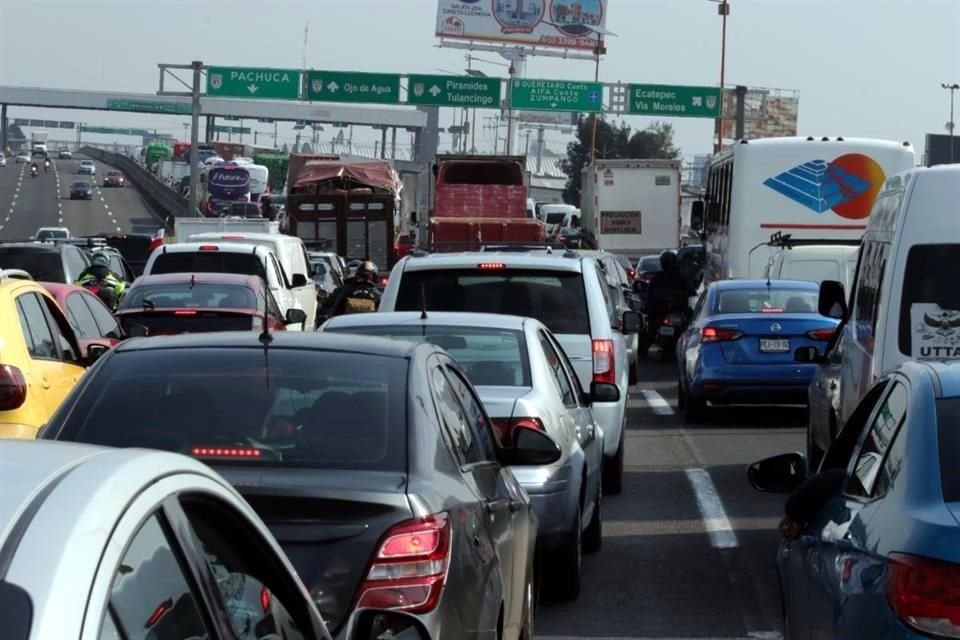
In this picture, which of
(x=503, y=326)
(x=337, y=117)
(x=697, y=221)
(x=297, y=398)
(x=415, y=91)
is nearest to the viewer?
(x=297, y=398)

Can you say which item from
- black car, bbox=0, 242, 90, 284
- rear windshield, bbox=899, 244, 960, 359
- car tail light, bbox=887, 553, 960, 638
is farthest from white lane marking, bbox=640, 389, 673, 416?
car tail light, bbox=887, 553, 960, 638

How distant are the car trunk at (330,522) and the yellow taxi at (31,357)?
176 inches

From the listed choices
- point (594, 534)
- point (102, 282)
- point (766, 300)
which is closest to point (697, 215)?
point (766, 300)

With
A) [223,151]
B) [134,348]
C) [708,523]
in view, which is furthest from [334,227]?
[223,151]

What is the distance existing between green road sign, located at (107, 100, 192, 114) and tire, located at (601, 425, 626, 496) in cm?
9952

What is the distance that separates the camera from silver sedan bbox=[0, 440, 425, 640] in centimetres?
217

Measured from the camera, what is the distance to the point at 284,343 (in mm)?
6137

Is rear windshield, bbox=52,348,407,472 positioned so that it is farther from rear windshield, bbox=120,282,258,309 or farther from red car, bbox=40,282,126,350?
rear windshield, bbox=120,282,258,309

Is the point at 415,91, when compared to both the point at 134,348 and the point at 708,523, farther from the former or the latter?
the point at 134,348

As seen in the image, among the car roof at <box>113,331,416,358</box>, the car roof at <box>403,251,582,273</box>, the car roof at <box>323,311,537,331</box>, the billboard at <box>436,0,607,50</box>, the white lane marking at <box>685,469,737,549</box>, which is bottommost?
the white lane marking at <box>685,469,737,549</box>

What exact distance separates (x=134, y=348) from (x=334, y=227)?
34.6 metres

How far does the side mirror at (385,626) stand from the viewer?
142 inches

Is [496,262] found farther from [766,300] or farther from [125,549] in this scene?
[125,549]

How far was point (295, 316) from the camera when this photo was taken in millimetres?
17656
